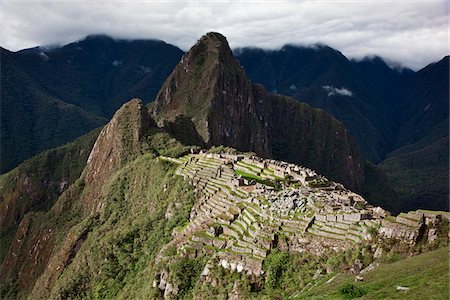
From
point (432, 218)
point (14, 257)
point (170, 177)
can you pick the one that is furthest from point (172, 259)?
point (14, 257)

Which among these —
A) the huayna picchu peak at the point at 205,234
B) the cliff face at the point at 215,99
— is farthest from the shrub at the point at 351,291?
the cliff face at the point at 215,99

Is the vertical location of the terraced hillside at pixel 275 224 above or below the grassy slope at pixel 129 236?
above

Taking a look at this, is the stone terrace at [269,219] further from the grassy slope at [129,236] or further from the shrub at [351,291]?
the shrub at [351,291]

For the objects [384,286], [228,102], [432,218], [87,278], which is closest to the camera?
[384,286]

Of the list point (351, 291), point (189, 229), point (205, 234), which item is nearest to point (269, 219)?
point (205, 234)

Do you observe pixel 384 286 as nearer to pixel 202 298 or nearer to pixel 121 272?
pixel 202 298

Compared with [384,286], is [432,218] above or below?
above

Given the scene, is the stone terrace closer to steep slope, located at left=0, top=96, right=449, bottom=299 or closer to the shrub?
steep slope, located at left=0, top=96, right=449, bottom=299
